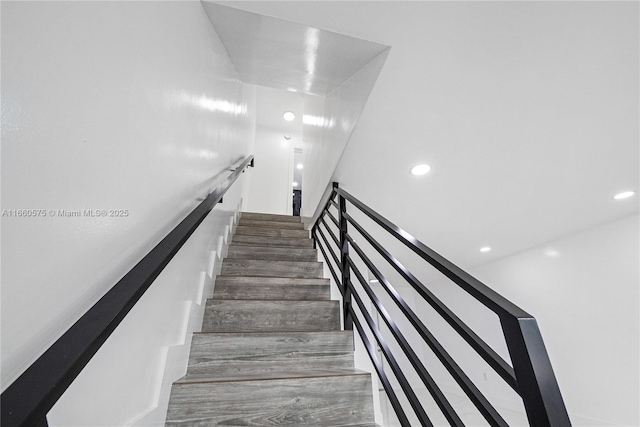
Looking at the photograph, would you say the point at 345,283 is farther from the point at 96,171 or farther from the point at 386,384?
the point at 96,171

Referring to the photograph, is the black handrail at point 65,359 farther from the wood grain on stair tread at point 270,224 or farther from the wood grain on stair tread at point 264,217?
the wood grain on stair tread at point 264,217

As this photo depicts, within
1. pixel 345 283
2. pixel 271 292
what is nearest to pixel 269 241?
pixel 271 292

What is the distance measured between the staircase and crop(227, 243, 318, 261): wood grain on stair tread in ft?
0.89

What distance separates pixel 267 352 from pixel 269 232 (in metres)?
1.80

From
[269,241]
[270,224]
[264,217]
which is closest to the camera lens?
[269,241]

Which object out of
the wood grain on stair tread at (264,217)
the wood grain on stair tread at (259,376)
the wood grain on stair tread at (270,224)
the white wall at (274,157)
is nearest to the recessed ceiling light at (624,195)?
the wood grain on stair tread at (259,376)

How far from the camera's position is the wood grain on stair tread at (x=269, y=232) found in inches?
121

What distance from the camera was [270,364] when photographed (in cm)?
140

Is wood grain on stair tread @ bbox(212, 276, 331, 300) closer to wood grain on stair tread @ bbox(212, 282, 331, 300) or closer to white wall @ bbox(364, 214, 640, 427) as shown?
wood grain on stair tread @ bbox(212, 282, 331, 300)

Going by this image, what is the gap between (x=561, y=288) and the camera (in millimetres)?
3525

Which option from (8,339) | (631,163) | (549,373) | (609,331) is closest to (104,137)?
(8,339)

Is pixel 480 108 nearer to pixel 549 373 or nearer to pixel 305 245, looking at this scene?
pixel 549 373

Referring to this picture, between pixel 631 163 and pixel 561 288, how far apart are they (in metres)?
2.19

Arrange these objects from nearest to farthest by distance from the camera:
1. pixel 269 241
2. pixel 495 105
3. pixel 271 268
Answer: pixel 495 105, pixel 271 268, pixel 269 241
